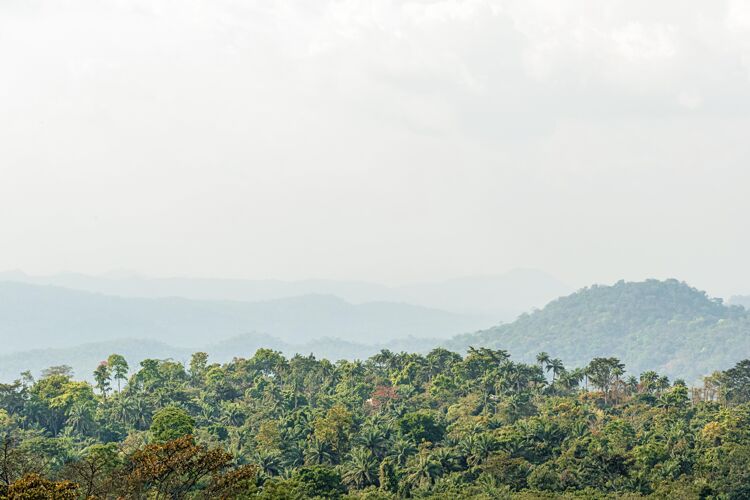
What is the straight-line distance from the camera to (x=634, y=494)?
8281 centimetres

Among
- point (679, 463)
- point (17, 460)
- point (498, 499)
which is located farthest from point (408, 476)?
point (17, 460)

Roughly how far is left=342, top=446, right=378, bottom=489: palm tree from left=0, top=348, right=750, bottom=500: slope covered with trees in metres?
0.17

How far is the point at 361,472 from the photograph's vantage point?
301ft

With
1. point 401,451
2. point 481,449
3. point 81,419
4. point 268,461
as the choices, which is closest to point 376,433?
point 401,451

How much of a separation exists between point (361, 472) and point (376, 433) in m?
10.0

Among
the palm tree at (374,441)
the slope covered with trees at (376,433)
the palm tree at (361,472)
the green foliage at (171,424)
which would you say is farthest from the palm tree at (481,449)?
the green foliage at (171,424)

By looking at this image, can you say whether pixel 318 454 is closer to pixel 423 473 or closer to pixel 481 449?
pixel 423 473

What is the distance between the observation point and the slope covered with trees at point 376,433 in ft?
238

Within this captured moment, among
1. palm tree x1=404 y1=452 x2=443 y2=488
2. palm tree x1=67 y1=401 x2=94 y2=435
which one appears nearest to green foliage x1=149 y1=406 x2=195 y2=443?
palm tree x1=67 y1=401 x2=94 y2=435

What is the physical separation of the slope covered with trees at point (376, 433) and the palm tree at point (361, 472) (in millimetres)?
166

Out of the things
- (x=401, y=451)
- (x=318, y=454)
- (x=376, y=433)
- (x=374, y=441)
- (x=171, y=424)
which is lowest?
(x=318, y=454)

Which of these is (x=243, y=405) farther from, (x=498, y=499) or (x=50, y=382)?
(x=498, y=499)

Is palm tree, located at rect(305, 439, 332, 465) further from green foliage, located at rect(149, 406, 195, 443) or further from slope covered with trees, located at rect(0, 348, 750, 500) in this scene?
green foliage, located at rect(149, 406, 195, 443)

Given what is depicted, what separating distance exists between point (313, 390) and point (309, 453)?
147ft
